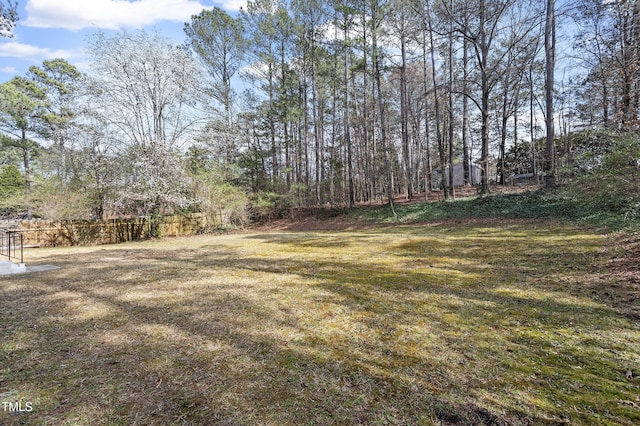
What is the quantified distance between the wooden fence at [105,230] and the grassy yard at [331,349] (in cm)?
969

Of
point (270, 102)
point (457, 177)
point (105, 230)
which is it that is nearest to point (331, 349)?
point (105, 230)

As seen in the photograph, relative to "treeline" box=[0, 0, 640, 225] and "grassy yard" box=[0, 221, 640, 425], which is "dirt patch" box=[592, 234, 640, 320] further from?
"treeline" box=[0, 0, 640, 225]

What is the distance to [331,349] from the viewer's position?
248 cm

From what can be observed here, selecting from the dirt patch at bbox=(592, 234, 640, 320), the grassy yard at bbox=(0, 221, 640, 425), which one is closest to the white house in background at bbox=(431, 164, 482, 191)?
the dirt patch at bbox=(592, 234, 640, 320)

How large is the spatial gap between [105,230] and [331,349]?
14.8 meters

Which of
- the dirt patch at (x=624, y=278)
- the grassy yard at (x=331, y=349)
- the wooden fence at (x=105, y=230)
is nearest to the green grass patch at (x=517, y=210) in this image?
the dirt patch at (x=624, y=278)

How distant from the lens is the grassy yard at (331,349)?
5.72ft

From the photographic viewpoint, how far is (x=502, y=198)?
12.7 meters

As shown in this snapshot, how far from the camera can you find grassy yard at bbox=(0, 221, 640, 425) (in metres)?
1.74

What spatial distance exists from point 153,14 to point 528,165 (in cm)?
2538

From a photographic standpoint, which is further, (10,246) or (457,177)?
(457,177)

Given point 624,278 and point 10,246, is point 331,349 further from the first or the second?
point 10,246

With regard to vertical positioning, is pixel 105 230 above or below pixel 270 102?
below

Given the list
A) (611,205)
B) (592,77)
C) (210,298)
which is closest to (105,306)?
(210,298)
